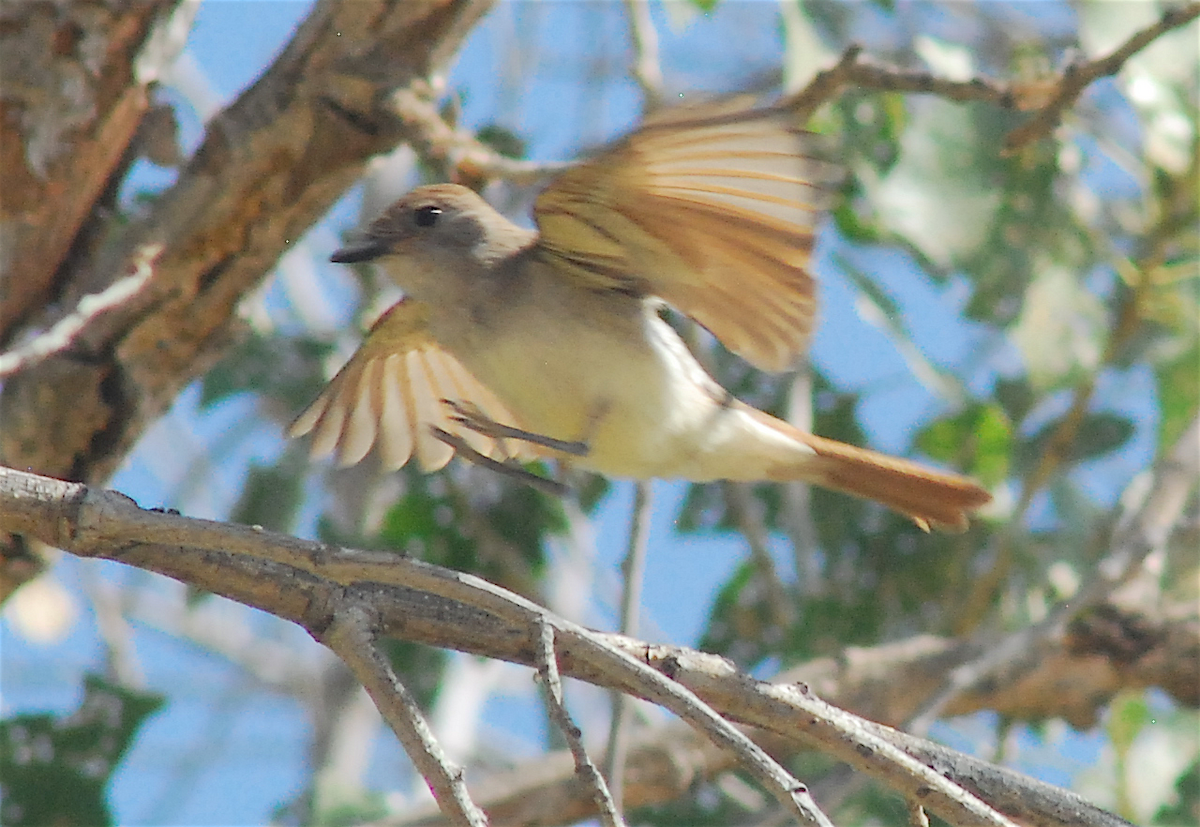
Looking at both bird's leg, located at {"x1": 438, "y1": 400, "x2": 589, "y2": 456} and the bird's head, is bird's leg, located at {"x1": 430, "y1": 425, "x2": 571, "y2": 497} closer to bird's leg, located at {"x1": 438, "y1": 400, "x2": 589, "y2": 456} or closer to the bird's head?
bird's leg, located at {"x1": 438, "y1": 400, "x2": 589, "y2": 456}

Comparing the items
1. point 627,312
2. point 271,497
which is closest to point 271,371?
point 271,497

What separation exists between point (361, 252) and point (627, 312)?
0.55 metres

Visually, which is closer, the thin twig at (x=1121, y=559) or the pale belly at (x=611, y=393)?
the pale belly at (x=611, y=393)

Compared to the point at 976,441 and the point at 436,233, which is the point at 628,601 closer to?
the point at 436,233

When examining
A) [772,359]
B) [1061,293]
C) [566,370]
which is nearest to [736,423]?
[772,359]

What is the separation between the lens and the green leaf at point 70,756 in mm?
3230

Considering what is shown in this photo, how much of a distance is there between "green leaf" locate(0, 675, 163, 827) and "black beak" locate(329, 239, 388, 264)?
41.6 inches

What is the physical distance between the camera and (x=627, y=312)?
2963 mm

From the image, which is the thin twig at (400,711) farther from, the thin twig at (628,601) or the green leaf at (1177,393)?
the green leaf at (1177,393)

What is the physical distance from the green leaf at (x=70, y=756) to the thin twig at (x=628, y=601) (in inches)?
42.7

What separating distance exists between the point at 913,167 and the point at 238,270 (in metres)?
1.67

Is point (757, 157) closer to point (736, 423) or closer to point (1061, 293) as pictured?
point (736, 423)

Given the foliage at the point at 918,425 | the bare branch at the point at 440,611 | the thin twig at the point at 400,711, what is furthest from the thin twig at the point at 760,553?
the thin twig at the point at 400,711

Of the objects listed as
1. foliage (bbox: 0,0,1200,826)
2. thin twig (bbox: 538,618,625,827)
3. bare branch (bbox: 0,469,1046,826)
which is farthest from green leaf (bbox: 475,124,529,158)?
thin twig (bbox: 538,618,625,827)
